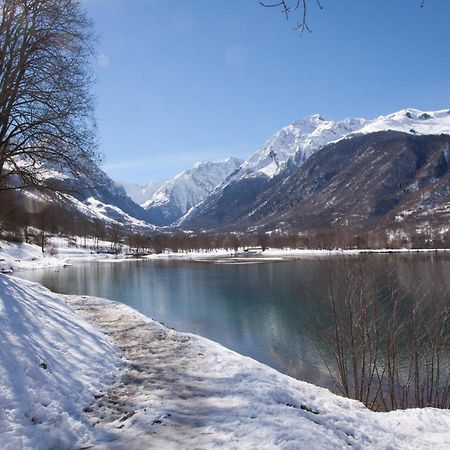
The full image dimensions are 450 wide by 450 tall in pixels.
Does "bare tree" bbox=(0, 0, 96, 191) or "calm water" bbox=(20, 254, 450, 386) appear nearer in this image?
"bare tree" bbox=(0, 0, 96, 191)

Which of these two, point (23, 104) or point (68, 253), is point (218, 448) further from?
point (68, 253)

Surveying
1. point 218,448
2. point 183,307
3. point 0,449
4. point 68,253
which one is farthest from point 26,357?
point 68,253

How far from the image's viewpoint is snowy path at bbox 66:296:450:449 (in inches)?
300

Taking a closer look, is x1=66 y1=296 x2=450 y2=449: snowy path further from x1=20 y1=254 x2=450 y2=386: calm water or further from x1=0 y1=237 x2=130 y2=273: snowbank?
x1=0 y1=237 x2=130 y2=273: snowbank

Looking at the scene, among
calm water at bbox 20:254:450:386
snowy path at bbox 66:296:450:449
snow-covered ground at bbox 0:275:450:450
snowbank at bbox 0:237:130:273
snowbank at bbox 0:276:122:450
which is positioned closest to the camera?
snowbank at bbox 0:276:122:450

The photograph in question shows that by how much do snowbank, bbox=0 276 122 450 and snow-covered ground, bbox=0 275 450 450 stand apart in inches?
0.9

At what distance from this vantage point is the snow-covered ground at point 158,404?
7.50 metres

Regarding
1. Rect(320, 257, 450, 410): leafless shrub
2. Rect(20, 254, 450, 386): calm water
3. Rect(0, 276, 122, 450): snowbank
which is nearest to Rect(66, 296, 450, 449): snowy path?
Rect(0, 276, 122, 450): snowbank

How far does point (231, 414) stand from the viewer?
8578 millimetres

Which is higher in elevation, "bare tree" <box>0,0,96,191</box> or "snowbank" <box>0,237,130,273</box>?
"bare tree" <box>0,0,96,191</box>

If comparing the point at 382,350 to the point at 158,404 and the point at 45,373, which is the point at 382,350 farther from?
the point at 45,373

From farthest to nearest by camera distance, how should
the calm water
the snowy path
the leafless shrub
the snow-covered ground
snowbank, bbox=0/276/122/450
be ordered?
1. the calm water
2. the leafless shrub
3. the snowy path
4. the snow-covered ground
5. snowbank, bbox=0/276/122/450

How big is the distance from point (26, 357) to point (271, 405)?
5.48 metres

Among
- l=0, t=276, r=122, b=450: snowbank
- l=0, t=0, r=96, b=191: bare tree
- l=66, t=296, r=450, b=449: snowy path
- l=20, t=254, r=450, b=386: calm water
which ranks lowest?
l=20, t=254, r=450, b=386: calm water
